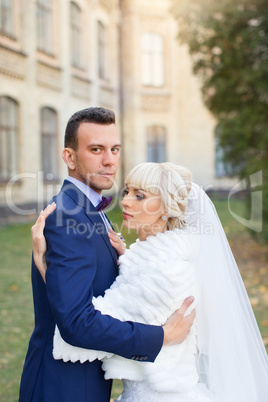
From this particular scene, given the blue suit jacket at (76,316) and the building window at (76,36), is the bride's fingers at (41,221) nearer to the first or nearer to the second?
the blue suit jacket at (76,316)

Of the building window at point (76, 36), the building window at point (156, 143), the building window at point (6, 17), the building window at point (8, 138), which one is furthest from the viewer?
the building window at point (156, 143)

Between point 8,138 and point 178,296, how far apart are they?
13.7 m

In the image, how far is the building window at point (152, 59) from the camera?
77.8 ft

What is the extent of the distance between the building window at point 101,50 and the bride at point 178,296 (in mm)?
19877

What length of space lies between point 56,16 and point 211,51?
8761 mm

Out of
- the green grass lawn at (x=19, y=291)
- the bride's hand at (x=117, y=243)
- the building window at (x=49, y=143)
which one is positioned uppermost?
the building window at (x=49, y=143)

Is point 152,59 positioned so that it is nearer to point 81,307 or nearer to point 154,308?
point 154,308

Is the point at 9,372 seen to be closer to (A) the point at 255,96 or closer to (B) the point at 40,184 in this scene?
(A) the point at 255,96

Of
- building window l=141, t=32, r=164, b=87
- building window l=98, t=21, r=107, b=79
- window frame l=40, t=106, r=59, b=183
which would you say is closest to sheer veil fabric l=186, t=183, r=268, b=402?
window frame l=40, t=106, r=59, b=183

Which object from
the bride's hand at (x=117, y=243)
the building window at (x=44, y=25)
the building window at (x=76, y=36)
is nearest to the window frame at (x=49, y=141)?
the building window at (x=44, y=25)

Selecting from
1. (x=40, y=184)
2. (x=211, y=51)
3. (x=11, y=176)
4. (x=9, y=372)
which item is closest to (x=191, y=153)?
(x=40, y=184)

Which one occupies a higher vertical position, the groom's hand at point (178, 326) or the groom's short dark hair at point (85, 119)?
the groom's short dark hair at point (85, 119)

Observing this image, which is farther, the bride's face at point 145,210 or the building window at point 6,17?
the building window at point 6,17

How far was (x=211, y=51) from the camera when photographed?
10.3m
